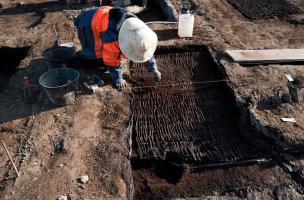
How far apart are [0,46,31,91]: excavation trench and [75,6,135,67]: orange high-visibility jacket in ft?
5.76

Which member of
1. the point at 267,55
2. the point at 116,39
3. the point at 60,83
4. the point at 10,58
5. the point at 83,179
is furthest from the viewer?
the point at 10,58

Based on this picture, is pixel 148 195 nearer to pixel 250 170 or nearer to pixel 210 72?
pixel 250 170

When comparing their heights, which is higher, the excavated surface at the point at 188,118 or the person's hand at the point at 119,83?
the person's hand at the point at 119,83

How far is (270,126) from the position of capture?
16.9 ft

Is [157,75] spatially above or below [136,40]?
below

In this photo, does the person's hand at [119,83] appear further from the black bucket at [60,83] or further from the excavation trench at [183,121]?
the black bucket at [60,83]

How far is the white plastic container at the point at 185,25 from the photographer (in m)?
7.30

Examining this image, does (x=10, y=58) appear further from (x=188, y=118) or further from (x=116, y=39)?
(x=188, y=118)

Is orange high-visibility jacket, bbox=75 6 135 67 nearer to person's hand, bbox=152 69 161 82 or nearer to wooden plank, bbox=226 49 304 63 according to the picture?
person's hand, bbox=152 69 161 82

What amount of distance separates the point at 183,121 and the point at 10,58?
4104mm

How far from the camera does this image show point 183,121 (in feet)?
18.3

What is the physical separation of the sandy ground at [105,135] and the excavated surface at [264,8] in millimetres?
1093

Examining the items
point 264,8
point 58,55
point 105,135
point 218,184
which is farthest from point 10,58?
point 264,8

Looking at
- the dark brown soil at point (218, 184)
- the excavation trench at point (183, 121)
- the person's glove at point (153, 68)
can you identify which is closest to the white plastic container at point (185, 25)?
the excavation trench at point (183, 121)
